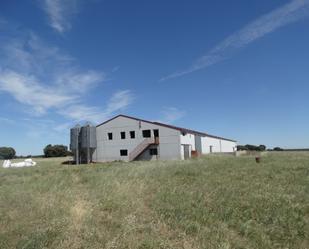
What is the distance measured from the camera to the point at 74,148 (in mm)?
48781

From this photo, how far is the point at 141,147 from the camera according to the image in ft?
143

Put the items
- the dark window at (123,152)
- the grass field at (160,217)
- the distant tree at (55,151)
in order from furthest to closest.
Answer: the distant tree at (55,151) → the dark window at (123,152) → the grass field at (160,217)

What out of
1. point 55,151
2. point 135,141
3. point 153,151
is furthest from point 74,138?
point 55,151

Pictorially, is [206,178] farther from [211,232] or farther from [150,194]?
[211,232]

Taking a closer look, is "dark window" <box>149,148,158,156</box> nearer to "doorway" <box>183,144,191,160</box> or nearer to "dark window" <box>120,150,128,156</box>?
"doorway" <box>183,144,191,160</box>

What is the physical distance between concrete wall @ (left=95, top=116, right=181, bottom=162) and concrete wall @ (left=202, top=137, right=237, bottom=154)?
42.7ft

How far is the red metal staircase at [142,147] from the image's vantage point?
42.8 m

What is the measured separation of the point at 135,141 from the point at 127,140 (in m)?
1.42

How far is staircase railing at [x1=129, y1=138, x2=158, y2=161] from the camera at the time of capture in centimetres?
4281

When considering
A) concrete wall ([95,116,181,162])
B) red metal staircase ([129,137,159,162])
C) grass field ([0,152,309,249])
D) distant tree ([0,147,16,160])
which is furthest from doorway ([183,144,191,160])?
distant tree ([0,147,16,160])

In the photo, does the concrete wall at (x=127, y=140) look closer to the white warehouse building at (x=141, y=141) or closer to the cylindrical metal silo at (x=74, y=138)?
the white warehouse building at (x=141, y=141)

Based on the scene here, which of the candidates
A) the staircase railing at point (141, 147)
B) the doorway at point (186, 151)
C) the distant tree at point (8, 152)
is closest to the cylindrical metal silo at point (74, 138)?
the staircase railing at point (141, 147)

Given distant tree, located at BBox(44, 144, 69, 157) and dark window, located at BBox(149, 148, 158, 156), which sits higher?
distant tree, located at BBox(44, 144, 69, 157)

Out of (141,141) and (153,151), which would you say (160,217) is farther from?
(141,141)
